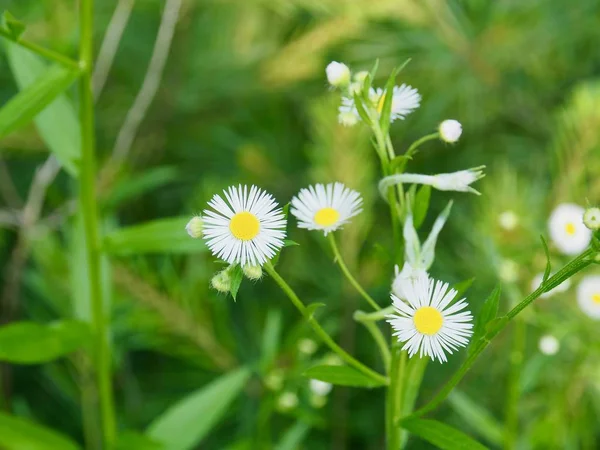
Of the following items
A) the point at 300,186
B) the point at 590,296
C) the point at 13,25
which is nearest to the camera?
the point at 13,25

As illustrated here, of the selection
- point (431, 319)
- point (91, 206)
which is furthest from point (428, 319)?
point (91, 206)

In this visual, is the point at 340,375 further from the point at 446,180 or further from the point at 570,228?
the point at 570,228

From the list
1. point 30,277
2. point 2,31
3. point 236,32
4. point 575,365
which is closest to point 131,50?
point 236,32

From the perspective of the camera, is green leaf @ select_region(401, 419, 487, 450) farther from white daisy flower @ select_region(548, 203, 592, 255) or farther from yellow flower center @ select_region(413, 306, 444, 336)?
white daisy flower @ select_region(548, 203, 592, 255)

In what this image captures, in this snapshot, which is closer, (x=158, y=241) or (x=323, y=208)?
(x=323, y=208)

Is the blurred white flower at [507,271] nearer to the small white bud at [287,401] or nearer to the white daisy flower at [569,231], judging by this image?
the white daisy flower at [569,231]

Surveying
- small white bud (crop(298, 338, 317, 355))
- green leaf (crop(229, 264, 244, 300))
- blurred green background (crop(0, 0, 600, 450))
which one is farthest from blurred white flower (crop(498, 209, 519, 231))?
green leaf (crop(229, 264, 244, 300))

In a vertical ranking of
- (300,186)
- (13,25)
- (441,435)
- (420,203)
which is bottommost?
(441,435)

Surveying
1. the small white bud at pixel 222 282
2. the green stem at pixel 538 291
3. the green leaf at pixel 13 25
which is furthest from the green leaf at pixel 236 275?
the green leaf at pixel 13 25

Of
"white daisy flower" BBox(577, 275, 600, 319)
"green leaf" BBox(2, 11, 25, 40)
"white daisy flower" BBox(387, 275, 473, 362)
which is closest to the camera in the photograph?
"white daisy flower" BBox(387, 275, 473, 362)
